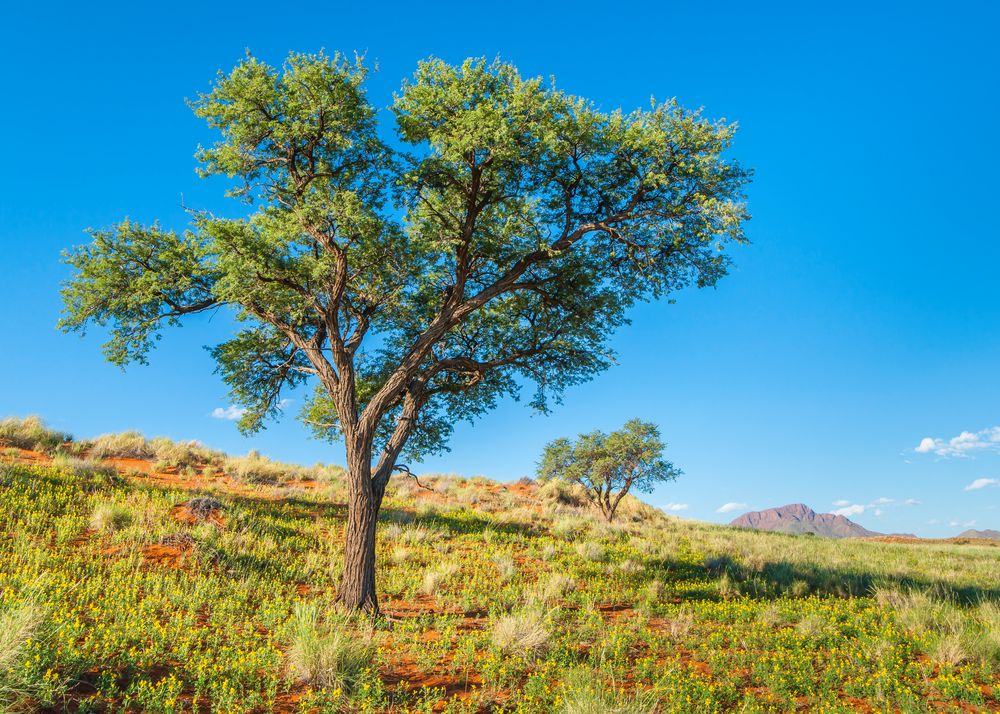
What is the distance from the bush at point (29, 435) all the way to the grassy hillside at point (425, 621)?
5429 millimetres

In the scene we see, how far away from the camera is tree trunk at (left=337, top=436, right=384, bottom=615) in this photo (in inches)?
462

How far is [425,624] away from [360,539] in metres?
2.35

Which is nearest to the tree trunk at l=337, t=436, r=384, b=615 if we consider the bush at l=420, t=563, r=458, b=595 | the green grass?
the green grass

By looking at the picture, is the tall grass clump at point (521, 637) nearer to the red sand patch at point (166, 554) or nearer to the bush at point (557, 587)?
the bush at point (557, 587)

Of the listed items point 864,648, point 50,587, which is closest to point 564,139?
point 864,648

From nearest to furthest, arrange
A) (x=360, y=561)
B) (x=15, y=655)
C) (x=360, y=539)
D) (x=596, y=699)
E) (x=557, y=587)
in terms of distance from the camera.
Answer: (x=15, y=655)
(x=596, y=699)
(x=360, y=561)
(x=360, y=539)
(x=557, y=587)

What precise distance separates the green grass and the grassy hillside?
0.17 feet

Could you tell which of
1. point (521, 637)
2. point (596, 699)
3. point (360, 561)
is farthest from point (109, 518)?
point (596, 699)

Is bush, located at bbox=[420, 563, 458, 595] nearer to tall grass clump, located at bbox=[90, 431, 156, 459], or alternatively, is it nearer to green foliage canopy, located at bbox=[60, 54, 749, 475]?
green foliage canopy, located at bbox=[60, 54, 749, 475]

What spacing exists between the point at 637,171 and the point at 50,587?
1550cm

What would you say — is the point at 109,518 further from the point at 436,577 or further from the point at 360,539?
the point at 436,577

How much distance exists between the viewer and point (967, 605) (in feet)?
50.0

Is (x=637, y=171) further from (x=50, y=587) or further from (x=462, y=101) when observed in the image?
(x=50, y=587)

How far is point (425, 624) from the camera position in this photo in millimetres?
11188
